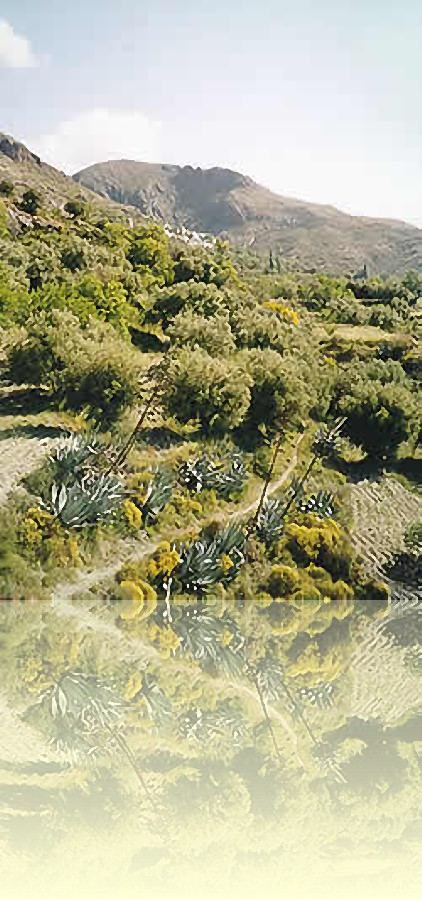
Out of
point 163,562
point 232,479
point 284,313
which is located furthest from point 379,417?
point 284,313

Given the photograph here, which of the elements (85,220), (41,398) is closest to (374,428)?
(41,398)

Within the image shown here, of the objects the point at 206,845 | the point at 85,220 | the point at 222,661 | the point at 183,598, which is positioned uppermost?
the point at 85,220

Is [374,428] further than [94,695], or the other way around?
[374,428]

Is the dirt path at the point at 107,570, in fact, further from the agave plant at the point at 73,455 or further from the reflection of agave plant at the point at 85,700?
the reflection of agave plant at the point at 85,700

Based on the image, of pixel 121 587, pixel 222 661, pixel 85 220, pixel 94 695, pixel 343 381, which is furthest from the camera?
pixel 85 220

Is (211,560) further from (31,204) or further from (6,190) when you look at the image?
(6,190)

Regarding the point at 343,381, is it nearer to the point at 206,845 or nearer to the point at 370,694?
Answer: the point at 370,694

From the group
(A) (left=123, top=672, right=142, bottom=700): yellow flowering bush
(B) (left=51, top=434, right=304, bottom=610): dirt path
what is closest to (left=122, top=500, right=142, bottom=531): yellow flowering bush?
(B) (left=51, top=434, right=304, bottom=610): dirt path

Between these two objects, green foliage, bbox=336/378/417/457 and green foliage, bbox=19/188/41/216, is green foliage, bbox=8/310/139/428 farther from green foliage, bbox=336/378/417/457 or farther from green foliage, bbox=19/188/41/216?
green foliage, bbox=19/188/41/216
